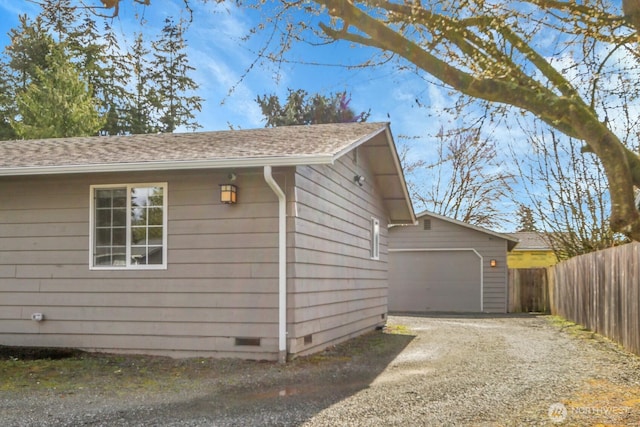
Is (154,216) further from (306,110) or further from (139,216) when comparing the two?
(306,110)

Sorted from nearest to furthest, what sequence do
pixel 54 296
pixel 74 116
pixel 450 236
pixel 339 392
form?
pixel 339 392 → pixel 54 296 → pixel 450 236 → pixel 74 116

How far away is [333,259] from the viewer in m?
9.18

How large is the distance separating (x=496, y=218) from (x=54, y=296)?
2226 centimetres

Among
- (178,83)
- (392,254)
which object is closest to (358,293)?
(392,254)

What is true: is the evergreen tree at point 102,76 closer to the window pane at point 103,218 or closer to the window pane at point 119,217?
the window pane at point 103,218

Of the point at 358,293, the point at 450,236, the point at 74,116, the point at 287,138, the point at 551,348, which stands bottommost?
the point at 551,348

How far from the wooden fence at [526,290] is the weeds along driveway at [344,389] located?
1004 cm

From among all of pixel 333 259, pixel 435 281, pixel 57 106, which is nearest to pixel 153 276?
pixel 333 259

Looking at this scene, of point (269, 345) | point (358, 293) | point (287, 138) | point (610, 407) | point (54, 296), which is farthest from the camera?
point (358, 293)

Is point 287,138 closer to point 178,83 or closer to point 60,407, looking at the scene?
point 60,407

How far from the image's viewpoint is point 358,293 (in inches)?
425

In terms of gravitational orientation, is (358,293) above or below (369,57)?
below

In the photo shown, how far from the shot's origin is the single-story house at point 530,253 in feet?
80.4

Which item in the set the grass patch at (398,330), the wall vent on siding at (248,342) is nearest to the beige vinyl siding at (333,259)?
the grass patch at (398,330)
